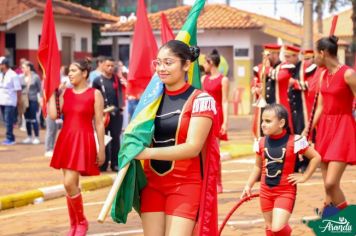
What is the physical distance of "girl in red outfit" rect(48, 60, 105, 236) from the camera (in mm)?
9570

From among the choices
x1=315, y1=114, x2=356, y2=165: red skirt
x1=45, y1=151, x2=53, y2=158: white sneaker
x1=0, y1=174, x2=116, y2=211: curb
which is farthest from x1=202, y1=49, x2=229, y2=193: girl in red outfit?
x1=45, y1=151, x2=53, y2=158: white sneaker

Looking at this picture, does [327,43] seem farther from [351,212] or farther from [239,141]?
[239,141]

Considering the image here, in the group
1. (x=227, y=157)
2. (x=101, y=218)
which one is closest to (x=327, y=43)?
(x=101, y=218)

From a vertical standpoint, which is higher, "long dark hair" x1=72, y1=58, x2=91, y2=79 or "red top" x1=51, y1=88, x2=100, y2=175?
"long dark hair" x1=72, y1=58, x2=91, y2=79

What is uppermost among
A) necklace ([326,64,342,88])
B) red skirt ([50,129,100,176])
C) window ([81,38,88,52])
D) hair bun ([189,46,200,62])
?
window ([81,38,88,52])

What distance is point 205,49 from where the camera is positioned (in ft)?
133

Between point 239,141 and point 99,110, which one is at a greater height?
point 99,110

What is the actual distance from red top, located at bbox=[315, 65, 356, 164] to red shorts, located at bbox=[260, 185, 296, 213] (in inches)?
61.0

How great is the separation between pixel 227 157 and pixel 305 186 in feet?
16.9

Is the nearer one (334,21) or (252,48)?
(334,21)

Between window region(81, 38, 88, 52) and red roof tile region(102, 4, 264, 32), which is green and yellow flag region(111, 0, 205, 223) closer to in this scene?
window region(81, 38, 88, 52)

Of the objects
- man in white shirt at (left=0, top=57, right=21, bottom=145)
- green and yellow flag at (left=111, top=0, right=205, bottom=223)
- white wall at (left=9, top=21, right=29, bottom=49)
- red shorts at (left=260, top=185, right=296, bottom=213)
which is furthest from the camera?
white wall at (left=9, top=21, right=29, bottom=49)

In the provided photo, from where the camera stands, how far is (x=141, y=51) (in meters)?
9.38
